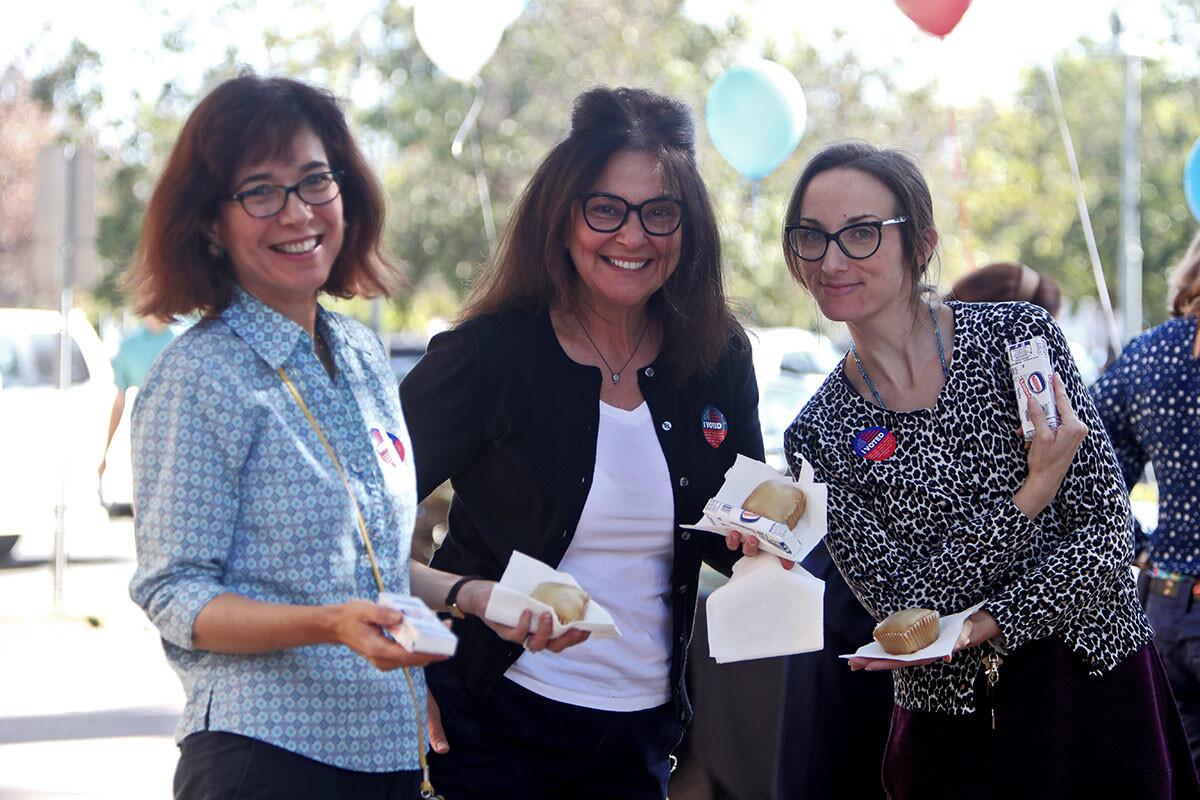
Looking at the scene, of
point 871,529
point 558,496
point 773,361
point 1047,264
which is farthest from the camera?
point 1047,264

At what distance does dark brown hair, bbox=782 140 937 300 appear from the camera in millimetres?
3188

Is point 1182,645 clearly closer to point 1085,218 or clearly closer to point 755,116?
point 1085,218

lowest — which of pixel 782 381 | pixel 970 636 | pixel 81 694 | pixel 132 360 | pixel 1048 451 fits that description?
pixel 81 694

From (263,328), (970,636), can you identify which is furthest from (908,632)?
(263,328)

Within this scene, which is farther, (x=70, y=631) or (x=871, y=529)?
(x=70, y=631)

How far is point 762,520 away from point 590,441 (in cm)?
37

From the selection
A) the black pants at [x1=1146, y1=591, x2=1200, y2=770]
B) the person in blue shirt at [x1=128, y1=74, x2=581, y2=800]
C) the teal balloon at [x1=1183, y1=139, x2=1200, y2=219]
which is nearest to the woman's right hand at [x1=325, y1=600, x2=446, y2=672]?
the person in blue shirt at [x1=128, y1=74, x2=581, y2=800]

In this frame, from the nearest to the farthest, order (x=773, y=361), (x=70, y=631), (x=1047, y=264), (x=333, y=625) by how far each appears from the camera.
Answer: (x=333, y=625), (x=70, y=631), (x=773, y=361), (x=1047, y=264)

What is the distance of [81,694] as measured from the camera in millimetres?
7922

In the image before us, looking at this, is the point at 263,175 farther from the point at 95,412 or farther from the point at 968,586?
the point at 95,412

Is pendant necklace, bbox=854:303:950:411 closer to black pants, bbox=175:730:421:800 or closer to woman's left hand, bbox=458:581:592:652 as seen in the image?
woman's left hand, bbox=458:581:592:652

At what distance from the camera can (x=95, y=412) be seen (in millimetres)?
13398

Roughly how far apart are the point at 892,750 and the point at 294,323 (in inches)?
66.6

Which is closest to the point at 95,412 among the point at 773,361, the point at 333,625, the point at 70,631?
the point at 70,631
